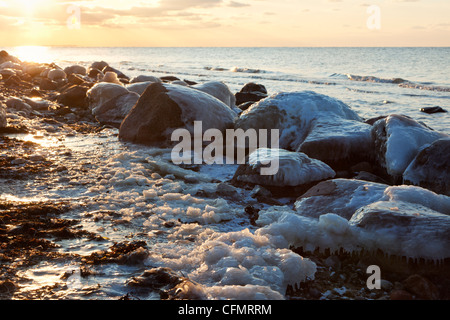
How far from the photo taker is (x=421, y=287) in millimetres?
2611

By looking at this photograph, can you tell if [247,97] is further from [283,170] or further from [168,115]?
[283,170]

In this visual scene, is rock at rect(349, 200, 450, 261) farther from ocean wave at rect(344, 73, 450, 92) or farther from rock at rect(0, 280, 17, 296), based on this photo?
ocean wave at rect(344, 73, 450, 92)

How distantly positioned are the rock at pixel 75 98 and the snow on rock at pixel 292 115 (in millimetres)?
6500

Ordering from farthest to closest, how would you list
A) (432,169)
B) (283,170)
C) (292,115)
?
(292,115) → (283,170) → (432,169)

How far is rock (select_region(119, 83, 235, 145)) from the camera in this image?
22.8 ft

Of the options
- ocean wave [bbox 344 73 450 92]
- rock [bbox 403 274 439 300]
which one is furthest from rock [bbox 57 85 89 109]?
ocean wave [bbox 344 73 450 92]

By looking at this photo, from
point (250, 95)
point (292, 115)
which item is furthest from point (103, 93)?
point (292, 115)

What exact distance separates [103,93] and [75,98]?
174cm
